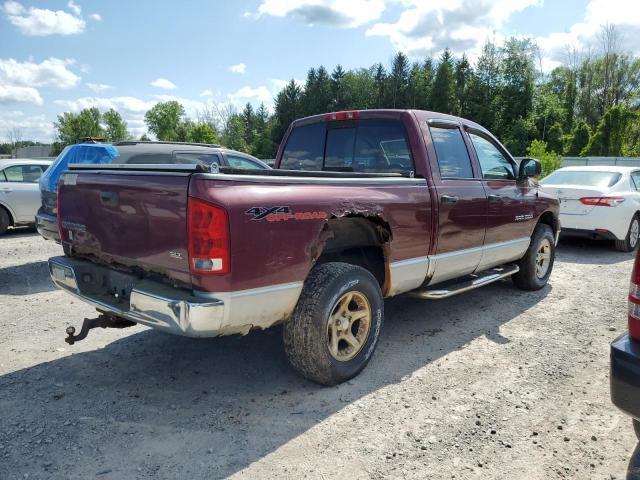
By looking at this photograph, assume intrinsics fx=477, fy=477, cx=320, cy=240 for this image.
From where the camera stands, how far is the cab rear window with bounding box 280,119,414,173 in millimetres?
4254

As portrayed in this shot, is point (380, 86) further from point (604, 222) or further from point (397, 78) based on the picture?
point (604, 222)

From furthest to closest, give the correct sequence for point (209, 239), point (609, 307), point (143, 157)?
point (143, 157) < point (609, 307) < point (209, 239)

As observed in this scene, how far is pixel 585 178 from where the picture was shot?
9.15 meters

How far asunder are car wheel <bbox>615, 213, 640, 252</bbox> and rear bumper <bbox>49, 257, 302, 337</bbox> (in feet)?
25.8

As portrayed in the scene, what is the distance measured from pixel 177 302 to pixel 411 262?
2.01 meters

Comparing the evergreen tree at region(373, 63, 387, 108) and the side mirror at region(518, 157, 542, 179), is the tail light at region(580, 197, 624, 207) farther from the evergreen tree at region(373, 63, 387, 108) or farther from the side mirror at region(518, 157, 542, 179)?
the evergreen tree at region(373, 63, 387, 108)

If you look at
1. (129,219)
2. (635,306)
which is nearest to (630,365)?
(635,306)

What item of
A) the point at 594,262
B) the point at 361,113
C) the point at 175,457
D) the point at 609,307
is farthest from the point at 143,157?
the point at 594,262

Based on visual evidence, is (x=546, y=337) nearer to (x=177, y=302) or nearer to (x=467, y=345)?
(x=467, y=345)

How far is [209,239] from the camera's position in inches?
103

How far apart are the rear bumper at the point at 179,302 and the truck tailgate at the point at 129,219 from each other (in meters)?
0.11

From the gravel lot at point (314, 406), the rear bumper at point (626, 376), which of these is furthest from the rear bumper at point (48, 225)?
the rear bumper at point (626, 376)

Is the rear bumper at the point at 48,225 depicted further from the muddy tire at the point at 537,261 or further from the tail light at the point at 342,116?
the muddy tire at the point at 537,261

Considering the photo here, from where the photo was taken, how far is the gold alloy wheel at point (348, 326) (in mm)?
3377
